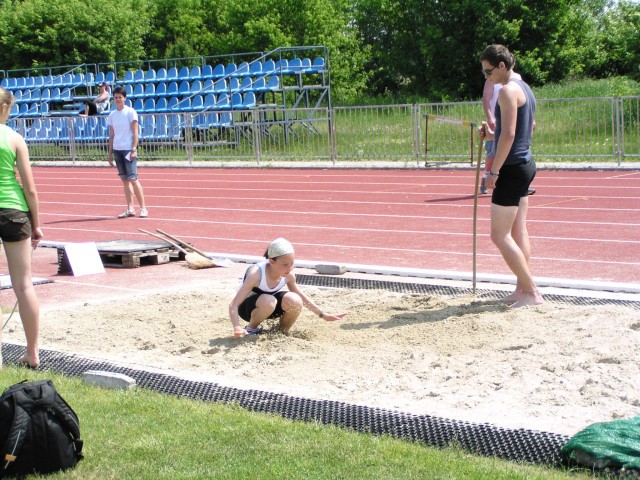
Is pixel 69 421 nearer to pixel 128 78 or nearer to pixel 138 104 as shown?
pixel 138 104

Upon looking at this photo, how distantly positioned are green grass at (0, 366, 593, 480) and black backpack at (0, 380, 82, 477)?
0.10 m

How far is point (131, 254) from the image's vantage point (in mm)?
10977

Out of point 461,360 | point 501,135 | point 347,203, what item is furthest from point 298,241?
point 461,360

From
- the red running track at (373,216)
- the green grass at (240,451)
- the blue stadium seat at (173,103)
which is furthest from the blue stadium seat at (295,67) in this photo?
the green grass at (240,451)

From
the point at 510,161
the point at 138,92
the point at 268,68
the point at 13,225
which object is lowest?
the point at 13,225

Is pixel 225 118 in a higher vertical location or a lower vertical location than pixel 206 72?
lower

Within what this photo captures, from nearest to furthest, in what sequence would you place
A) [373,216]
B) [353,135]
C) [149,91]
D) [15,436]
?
1. [15,436]
2. [373,216]
3. [353,135]
4. [149,91]

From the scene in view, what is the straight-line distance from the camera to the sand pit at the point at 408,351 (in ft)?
17.7

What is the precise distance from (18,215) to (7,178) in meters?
0.25

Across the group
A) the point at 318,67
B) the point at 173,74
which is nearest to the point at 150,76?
the point at 173,74

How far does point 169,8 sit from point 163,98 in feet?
57.7

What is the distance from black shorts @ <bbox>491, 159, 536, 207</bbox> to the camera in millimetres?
7672

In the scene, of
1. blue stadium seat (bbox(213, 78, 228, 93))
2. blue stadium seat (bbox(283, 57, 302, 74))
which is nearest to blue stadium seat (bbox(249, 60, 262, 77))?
blue stadium seat (bbox(213, 78, 228, 93))

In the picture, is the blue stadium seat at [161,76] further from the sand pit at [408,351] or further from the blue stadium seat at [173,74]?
the sand pit at [408,351]
